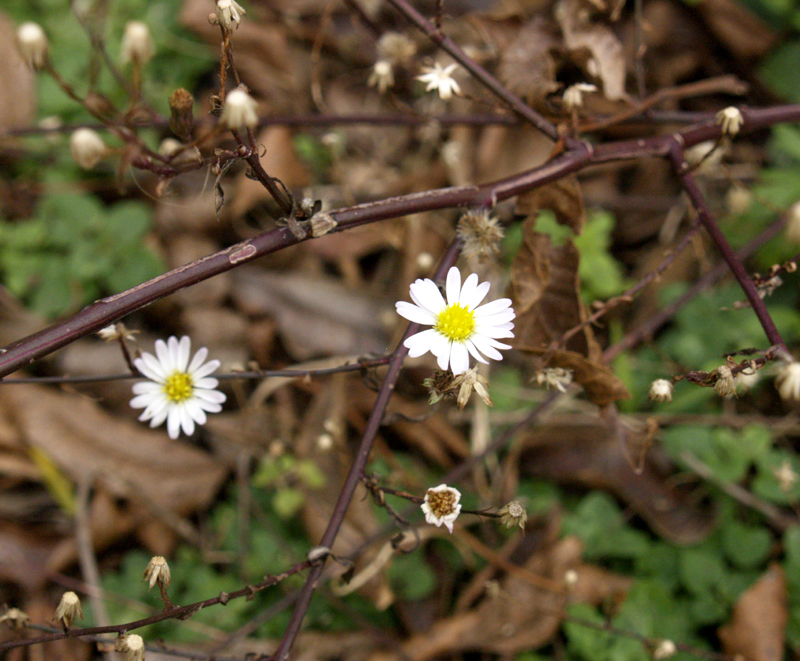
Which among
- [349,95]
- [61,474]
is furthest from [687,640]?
[349,95]

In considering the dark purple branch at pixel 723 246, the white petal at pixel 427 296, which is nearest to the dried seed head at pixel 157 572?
the white petal at pixel 427 296

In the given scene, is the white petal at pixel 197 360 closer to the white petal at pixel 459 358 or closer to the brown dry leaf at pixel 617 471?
the white petal at pixel 459 358

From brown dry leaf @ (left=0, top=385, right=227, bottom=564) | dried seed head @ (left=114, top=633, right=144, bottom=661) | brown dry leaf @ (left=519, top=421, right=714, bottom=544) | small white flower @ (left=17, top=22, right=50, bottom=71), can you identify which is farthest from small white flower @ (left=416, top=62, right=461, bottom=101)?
brown dry leaf @ (left=0, top=385, right=227, bottom=564)

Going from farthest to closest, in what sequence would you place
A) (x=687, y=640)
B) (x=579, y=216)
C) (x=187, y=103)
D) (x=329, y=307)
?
(x=329, y=307), (x=687, y=640), (x=579, y=216), (x=187, y=103)

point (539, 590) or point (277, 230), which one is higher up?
point (277, 230)

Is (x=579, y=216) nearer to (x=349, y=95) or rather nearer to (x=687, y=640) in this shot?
(x=687, y=640)

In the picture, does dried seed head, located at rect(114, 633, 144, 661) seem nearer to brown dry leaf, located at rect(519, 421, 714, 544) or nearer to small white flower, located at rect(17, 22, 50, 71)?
small white flower, located at rect(17, 22, 50, 71)

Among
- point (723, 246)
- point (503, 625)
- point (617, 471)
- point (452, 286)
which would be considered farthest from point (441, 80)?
point (503, 625)
